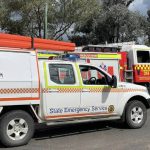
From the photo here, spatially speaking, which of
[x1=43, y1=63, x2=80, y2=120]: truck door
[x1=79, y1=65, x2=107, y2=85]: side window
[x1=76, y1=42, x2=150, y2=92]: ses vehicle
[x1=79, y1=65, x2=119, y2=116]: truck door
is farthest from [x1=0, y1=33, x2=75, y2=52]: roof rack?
[x1=76, y1=42, x2=150, y2=92]: ses vehicle

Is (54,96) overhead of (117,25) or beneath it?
beneath

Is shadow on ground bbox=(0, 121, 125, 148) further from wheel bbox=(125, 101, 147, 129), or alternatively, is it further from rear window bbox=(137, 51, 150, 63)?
rear window bbox=(137, 51, 150, 63)

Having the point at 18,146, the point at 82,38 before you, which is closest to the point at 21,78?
the point at 18,146

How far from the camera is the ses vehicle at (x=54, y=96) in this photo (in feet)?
29.0

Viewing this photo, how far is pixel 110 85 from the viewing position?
10.4m

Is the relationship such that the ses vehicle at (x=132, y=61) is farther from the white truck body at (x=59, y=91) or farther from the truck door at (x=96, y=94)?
the truck door at (x=96, y=94)

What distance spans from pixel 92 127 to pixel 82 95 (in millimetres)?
1637

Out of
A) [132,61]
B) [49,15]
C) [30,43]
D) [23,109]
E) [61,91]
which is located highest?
[49,15]

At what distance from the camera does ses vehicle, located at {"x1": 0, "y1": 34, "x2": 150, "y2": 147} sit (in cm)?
884

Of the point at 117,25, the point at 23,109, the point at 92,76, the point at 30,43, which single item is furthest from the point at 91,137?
the point at 117,25

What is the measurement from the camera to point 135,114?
11.0 metres

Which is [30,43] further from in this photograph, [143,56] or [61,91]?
[143,56]

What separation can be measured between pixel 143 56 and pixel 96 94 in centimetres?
881

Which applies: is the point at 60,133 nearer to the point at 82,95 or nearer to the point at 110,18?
the point at 82,95
